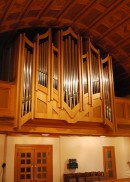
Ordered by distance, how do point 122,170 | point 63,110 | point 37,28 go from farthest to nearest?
1. point 122,170
2. point 37,28
3. point 63,110

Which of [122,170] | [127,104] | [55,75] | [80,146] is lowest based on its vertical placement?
[122,170]

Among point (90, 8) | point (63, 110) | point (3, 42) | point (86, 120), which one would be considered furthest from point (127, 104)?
point (3, 42)

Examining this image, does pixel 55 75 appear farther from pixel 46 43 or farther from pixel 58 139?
pixel 58 139

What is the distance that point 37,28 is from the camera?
23.1 ft

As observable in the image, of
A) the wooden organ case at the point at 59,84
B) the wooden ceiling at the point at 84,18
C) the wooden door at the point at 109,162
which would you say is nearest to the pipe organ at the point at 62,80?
the wooden organ case at the point at 59,84

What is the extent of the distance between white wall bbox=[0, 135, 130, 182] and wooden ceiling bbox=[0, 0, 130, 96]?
13.3 ft

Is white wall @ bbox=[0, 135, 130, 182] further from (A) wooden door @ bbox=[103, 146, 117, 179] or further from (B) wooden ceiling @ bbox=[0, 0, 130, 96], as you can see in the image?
(B) wooden ceiling @ bbox=[0, 0, 130, 96]

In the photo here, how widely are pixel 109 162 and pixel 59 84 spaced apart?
578 cm

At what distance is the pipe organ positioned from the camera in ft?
18.8

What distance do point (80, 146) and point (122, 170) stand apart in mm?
2362

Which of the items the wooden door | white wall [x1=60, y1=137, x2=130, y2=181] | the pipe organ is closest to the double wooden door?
white wall [x1=60, y1=137, x2=130, y2=181]

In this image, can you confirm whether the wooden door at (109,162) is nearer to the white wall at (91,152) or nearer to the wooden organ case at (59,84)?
the white wall at (91,152)

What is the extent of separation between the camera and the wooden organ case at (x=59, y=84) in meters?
5.61

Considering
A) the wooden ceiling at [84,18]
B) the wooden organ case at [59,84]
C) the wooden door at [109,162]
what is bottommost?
the wooden door at [109,162]
